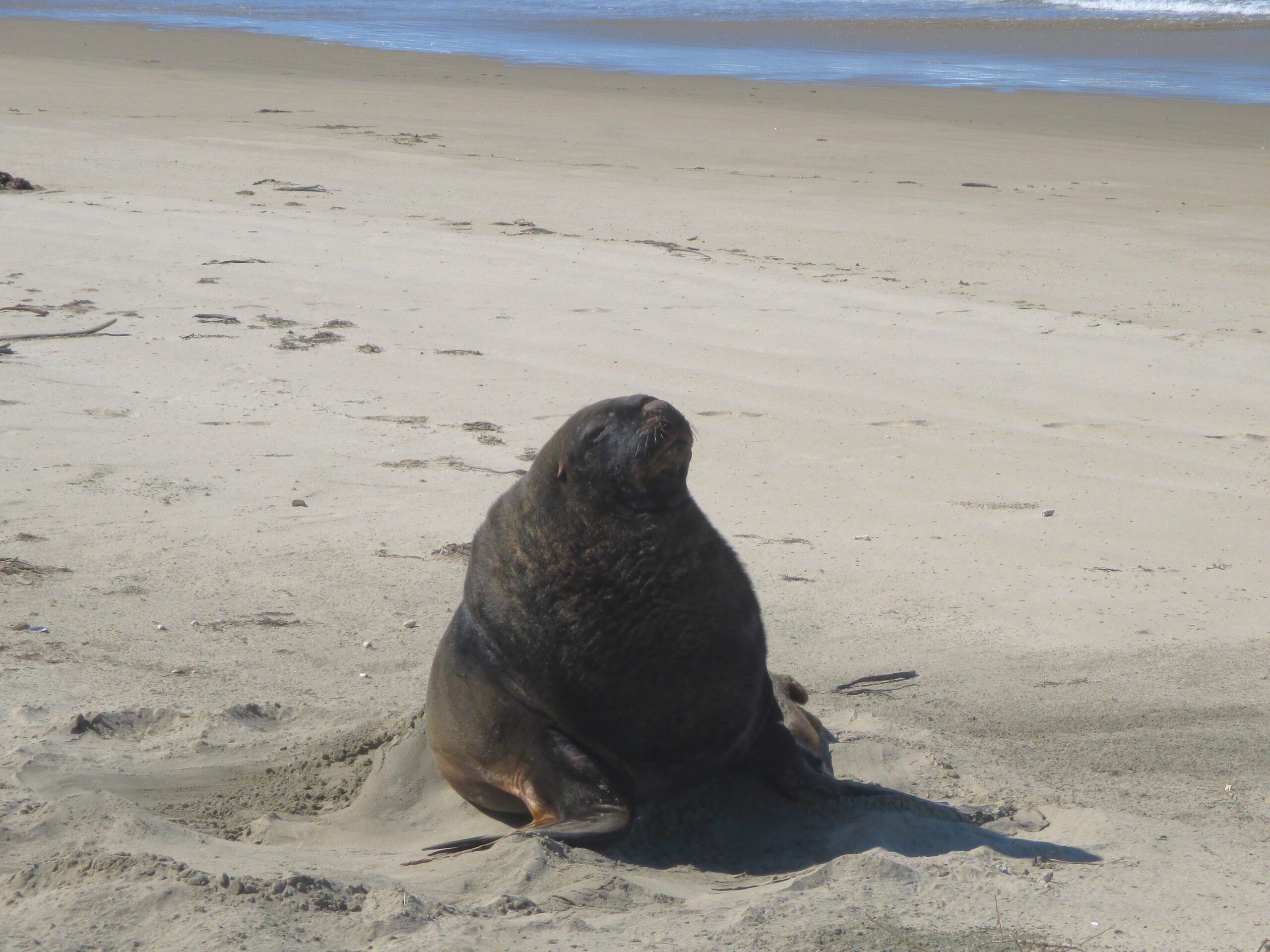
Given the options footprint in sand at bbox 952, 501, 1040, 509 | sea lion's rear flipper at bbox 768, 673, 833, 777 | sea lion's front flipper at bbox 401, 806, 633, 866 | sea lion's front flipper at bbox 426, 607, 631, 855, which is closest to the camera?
sea lion's front flipper at bbox 401, 806, 633, 866

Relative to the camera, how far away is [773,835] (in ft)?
11.1

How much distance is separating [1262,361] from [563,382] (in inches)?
160

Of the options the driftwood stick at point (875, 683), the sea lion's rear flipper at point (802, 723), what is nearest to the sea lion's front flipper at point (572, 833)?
the sea lion's rear flipper at point (802, 723)

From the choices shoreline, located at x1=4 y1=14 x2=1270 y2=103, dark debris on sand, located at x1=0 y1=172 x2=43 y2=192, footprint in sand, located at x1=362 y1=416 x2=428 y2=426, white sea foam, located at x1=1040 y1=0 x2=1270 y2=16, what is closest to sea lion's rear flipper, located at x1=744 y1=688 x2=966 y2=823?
footprint in sand, located at x1=362 y1=416 x2=428 y2=426

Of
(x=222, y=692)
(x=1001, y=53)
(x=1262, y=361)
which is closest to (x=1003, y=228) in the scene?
(x=1262, y=361)

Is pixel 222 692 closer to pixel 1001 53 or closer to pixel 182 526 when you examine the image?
pixel 182 526

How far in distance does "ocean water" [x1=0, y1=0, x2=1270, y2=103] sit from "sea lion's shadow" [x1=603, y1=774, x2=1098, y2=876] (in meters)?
20.5

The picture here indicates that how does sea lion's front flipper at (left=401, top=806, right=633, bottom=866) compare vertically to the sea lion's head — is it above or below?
below

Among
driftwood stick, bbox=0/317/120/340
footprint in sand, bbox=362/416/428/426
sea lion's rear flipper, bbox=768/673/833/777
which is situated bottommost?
sea lion's rear flipper, bbox=768/673/833/777

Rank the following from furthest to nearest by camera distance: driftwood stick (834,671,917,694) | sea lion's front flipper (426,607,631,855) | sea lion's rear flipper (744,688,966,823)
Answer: driftwood stick (834,671,917,694) < sea lion's rear flipper (744,688,966,823) < sea lion's front flipper (426,607,631,855)

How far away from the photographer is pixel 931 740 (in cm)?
402

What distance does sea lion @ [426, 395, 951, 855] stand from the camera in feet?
10.7

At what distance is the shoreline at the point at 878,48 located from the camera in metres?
24.5

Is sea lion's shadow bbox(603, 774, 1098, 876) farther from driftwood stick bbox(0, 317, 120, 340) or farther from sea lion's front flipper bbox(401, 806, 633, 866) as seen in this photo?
driftwood stick bbox(0, 317, 120, 340)
